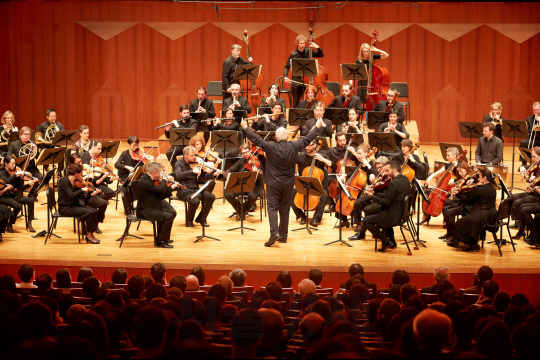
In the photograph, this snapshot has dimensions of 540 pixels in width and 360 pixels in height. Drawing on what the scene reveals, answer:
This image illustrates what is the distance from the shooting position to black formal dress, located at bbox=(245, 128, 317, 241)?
288 inches

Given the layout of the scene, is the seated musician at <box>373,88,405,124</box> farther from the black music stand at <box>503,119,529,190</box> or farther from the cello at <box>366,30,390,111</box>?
the black music stand at <box>503,119,529,190</box>

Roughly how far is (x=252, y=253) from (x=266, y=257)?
243 mm

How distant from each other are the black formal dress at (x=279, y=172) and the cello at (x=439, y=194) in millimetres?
1883

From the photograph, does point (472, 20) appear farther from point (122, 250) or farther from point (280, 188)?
point (122, 250)

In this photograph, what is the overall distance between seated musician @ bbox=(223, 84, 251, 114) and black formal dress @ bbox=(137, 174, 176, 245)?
11.3 ft

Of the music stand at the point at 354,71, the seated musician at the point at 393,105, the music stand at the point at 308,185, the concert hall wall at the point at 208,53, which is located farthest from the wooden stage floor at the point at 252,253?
the concert hall wall at the point at 208,53

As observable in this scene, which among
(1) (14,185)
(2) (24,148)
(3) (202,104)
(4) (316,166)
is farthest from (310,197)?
(2) (24,148)

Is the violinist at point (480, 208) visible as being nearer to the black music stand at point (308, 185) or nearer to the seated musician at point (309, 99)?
the black music stand at point (308, 185)

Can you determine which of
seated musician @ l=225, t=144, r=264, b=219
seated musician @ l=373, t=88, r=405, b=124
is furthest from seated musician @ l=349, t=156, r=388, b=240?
seated musician @ l=373, t=88, r=405, b=124

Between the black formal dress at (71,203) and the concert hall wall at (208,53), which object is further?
the concert hall wall at (208,53)

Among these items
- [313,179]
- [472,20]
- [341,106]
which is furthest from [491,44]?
[313,179]

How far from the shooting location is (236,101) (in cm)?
1052

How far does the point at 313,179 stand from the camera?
24.0 feet

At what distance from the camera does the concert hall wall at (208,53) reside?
44.1 feet
